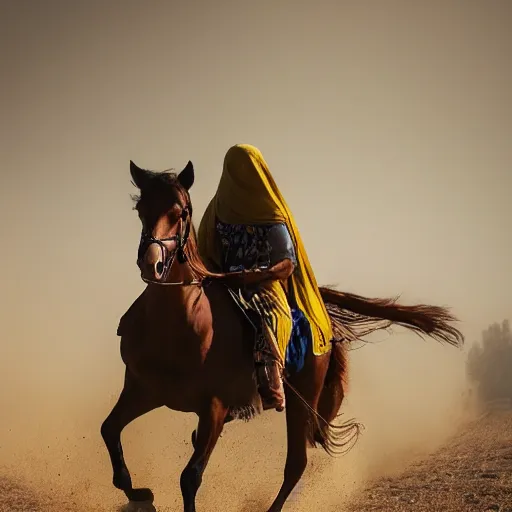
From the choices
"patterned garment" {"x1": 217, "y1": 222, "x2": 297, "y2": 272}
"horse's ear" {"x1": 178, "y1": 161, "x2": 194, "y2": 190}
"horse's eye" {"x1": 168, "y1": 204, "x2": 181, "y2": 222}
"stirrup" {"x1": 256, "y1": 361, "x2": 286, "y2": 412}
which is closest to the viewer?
"horse's eye" {"x1": 168, "y1": 204, "x2": 181, "y2": 222}

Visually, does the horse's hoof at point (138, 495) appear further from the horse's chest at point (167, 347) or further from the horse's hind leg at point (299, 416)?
the horse's hind leg at point (299, 416)

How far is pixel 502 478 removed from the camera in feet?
31.1

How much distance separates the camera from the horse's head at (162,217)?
608cm

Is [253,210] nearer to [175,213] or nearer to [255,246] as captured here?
[255,246]

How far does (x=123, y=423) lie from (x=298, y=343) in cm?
164

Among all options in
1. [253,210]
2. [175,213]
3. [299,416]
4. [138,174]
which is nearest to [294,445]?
[299,416]

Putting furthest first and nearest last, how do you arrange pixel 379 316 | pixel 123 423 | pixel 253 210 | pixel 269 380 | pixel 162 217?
pixel 379 316
pixel 253 210
pixel 269 380
pixel 123 423
pixel 162 217

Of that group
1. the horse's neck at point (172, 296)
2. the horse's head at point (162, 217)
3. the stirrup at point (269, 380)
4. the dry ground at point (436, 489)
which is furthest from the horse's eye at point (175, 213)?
the dry ground at point (436, 489)

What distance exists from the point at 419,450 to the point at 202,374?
7109 mm

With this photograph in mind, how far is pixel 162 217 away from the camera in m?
6.21

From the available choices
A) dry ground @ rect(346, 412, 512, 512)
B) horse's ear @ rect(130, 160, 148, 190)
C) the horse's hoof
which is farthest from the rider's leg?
dry ground @ rect(346, 412, 512, 512)

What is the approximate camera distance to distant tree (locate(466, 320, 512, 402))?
16.8 metres

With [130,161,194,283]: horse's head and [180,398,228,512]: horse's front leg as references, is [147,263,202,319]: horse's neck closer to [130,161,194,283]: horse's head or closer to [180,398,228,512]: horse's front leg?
[130,161,194,283]: horse's head

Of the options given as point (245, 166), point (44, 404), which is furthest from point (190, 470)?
point (44, 404)
